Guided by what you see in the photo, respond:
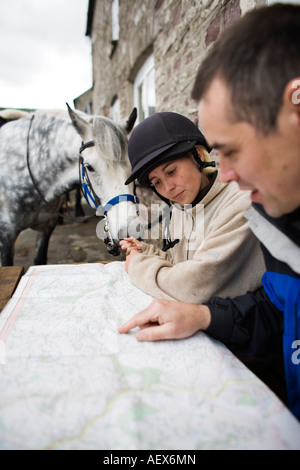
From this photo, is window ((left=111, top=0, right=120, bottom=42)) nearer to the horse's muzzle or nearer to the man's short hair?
the horse's muzzle

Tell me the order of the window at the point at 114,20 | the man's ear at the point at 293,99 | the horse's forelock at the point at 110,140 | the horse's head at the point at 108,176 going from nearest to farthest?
the man's ear at the point at 293,99, the horse's head at the point at 108,176, the horse's forelock at the point at 110,140, the window at the point at 114,20

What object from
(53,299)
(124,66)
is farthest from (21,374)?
(124,66)

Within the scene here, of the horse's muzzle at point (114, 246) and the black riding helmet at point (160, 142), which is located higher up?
the black riding helmet at point (160, 142)

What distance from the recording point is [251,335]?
0.94 metres

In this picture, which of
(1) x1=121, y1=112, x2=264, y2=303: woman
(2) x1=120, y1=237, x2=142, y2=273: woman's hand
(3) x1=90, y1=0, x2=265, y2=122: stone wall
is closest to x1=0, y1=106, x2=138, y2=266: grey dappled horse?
(2) x1=120, y1=237, x2=142, y2=273: woman's hand

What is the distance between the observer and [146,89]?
16.7 feet

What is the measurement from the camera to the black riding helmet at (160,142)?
4.10 feet

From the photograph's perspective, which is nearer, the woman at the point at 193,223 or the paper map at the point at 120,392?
the paper map at the point at 120,392

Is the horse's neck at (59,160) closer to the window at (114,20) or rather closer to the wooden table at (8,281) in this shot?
the wooden table at (8,281)

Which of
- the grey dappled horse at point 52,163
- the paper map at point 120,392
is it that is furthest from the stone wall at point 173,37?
the paper map at point 120,392

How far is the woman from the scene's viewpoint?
3.39 ft

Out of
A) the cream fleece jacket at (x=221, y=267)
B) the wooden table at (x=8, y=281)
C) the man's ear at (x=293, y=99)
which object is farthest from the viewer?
the wooden table at (x=8, y=281)

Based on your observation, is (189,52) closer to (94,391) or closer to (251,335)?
(251,335)
